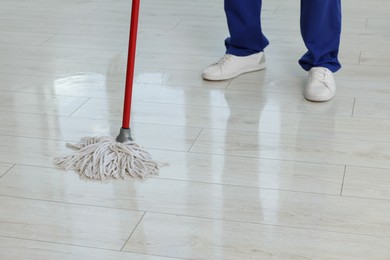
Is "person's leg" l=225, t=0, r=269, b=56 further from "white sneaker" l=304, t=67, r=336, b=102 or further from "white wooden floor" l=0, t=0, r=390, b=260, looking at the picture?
"white sneaker" l=304, t=67, r=336, b=102

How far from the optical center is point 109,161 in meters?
1.71

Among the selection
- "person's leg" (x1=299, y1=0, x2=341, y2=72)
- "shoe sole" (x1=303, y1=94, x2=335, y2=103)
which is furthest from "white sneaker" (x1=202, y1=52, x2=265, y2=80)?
"shoe sole" (x1=303, y1=94, x2=335, y2=103)

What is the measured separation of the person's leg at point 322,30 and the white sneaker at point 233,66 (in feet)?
0.57

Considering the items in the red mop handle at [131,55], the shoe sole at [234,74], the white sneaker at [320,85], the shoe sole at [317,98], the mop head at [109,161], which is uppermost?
the red mop handle at [131,55]

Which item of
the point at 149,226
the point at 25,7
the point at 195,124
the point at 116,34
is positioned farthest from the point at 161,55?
the point at 149,226

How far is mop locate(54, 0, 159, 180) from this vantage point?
1.69 m

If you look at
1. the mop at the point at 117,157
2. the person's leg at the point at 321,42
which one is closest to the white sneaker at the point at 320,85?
the person's leg at the point at 321,42

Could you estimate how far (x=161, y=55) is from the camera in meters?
2.58

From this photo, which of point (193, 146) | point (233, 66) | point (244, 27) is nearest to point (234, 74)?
point (233, 66)

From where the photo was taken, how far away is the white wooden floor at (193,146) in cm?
144

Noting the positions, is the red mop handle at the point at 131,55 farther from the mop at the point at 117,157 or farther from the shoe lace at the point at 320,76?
the shoe lace at the point at 320,76

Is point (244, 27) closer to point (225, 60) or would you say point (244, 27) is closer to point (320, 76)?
point (225, 60)

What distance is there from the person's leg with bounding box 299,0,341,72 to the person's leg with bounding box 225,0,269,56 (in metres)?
0.16

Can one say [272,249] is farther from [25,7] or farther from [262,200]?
[25,7]
